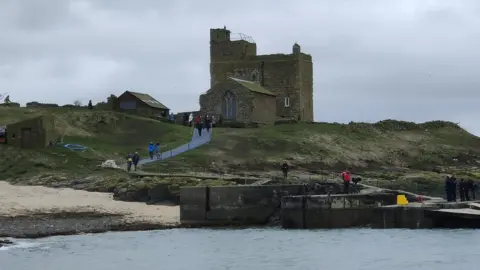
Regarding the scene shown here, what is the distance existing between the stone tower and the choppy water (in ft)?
126

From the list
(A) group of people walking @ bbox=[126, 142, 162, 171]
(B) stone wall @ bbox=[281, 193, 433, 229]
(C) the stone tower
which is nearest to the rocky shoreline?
(B) stone wall @ bbox=[281, 193, 433, 229]

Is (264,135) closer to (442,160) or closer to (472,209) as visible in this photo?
(442,160)

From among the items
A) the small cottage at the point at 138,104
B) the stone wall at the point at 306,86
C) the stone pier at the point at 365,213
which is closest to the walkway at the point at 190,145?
the small cottage at the point at 138,104

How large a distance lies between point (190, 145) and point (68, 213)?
17.0 m

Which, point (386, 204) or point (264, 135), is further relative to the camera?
point (264, 135)

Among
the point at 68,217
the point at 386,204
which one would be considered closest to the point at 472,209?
the point at 386,204

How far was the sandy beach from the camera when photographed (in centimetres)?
3762

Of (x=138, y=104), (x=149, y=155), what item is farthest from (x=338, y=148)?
(x=138, y=104)

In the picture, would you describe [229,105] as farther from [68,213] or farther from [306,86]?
[68,213]

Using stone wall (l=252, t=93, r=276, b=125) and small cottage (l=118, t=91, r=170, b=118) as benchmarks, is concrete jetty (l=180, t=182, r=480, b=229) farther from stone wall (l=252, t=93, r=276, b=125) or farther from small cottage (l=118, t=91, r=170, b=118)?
small cottage (l=118, t=91, r=170, b=118)

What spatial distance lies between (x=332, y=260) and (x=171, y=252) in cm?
568

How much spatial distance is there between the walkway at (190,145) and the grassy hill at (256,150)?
0.57 meters

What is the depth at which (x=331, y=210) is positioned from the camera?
38.4 m

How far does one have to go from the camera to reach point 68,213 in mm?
41281
